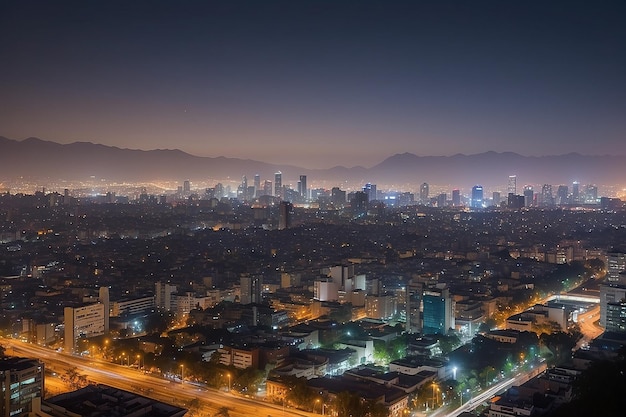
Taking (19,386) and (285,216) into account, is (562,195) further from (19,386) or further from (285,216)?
(19,386)

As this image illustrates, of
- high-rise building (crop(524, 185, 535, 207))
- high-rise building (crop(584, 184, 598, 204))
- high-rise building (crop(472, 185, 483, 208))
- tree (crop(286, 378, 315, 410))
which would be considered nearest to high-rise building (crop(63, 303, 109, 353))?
tree (crop(286, 378, 315, 410))

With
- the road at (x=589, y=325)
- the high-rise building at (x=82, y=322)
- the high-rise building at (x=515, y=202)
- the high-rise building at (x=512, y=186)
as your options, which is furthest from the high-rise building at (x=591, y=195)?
the high-rise building at (x=82, y=322)

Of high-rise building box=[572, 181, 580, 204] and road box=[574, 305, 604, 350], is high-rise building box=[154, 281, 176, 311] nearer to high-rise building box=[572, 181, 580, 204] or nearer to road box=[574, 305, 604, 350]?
road box=[574, 305, 604, 350]

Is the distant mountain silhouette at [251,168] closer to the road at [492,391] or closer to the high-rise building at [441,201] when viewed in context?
the high-rise building at [441,201]

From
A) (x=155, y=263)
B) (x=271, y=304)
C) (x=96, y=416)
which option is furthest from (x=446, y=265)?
(x=96, y=416)

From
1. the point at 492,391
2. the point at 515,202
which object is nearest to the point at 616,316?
the point at 492,391

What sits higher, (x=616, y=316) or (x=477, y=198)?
(x=477, y=198)

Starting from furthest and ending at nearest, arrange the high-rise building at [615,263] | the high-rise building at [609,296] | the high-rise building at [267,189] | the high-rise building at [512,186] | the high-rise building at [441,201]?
the high-rise building at [512,186] < the high-rise building at [267,189] < the high-rise building at [441,201] < the high-rise building at [615,263] < the high-rise building at [609,296]
